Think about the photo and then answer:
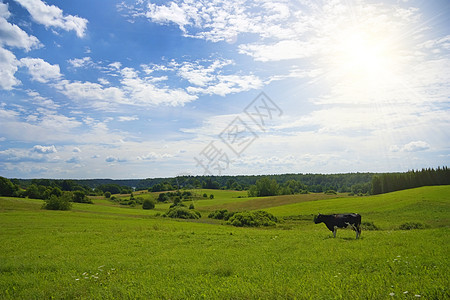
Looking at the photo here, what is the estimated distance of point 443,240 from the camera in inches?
574

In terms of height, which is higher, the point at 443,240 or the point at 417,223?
the point at 443,240

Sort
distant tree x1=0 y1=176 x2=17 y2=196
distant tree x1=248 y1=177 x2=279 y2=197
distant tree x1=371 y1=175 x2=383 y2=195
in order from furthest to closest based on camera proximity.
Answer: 1. distant tree x1=248 y1=177 x2=279 y2=197
2. distant tree x1=371 y1=175 x2=383 y2=195
3. distant tree x1=0 y1=176 x2=17 y2=196

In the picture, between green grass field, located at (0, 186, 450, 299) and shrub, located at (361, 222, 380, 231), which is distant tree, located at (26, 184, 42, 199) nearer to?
green grass field, located at (0, 186, 450, 299)

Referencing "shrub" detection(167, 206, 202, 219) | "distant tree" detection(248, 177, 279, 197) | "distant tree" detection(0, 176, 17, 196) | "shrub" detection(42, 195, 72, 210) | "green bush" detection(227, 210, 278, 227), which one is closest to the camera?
"green bush" detection(227, 210, 278, 227)

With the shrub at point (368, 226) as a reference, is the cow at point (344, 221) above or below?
above

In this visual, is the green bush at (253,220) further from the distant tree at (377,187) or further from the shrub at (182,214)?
the distant tree at (377,187)

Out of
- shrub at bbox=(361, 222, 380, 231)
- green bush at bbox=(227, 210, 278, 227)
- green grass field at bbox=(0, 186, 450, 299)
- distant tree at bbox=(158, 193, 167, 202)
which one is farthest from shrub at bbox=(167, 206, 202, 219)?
distant tree at bbox=(158, 193, 167, 202)

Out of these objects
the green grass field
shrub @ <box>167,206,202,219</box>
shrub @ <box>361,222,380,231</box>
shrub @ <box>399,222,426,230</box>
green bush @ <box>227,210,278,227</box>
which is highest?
the green grass field

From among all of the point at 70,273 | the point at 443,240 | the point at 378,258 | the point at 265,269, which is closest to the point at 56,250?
the point at 70,273

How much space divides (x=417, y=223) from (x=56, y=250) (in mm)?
36017

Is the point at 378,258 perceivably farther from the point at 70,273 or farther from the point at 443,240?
the point at 70,273

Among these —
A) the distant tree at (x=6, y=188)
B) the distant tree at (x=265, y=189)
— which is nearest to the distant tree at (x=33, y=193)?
the distant tree at (x=6, y=188)

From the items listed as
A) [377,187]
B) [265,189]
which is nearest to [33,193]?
[265,189]

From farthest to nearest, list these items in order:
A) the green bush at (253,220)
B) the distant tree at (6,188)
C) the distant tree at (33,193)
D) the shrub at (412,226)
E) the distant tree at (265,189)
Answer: the distant tree at (265,189)
the distant tree at (33,193)
the distant tree at (6,188)
the green bush at (253,220)
the shrub at (412,226)
